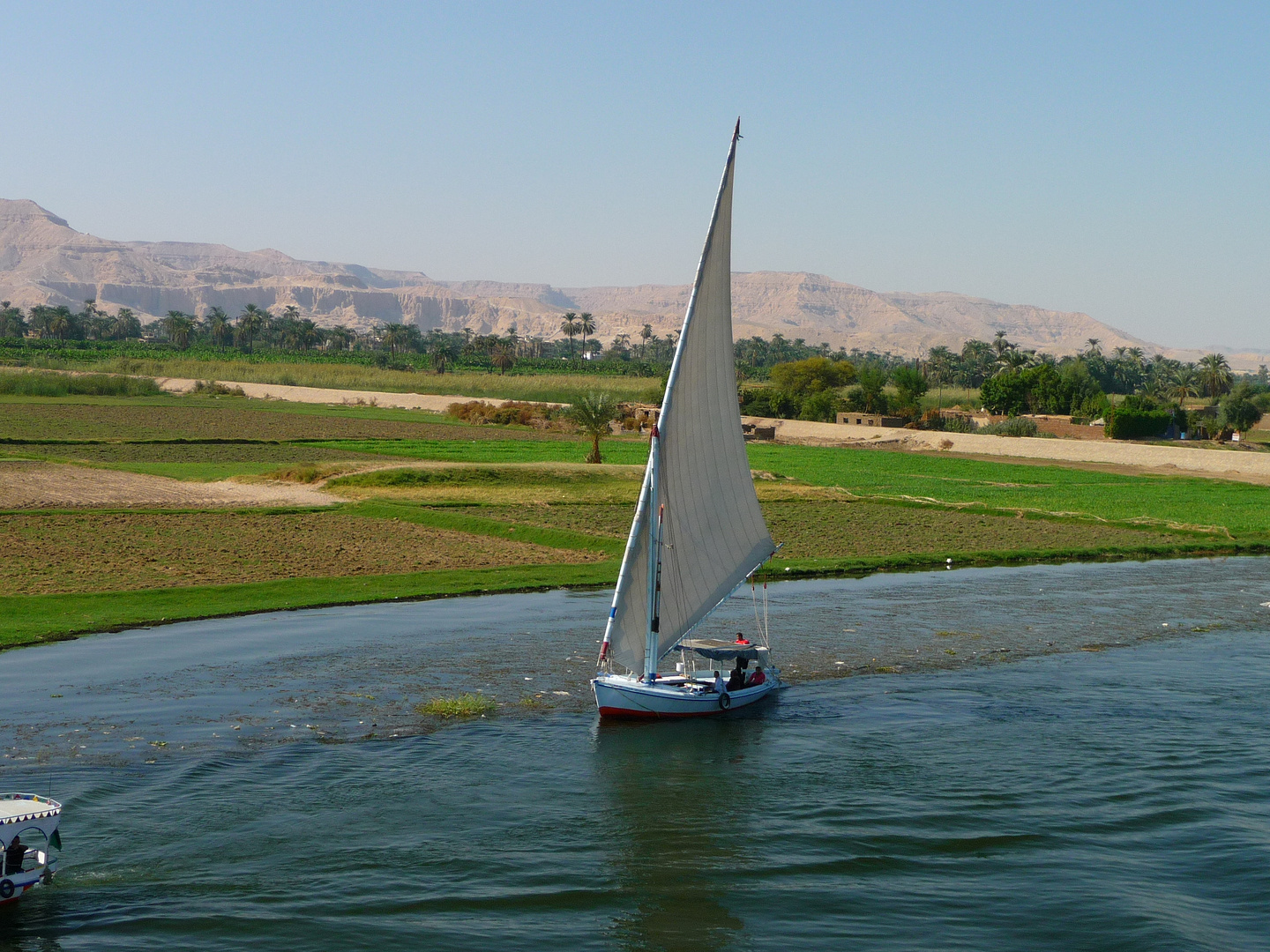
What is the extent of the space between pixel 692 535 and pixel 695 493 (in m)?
0.99

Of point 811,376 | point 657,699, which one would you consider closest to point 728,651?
point 657,699

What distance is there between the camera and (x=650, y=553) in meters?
26.6

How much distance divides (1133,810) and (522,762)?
11590 mm

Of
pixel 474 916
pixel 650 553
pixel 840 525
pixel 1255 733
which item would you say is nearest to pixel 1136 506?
pixel 840 525

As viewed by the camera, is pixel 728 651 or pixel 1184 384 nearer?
pixel 728 651

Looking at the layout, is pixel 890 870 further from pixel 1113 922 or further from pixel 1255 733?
pixel 1255 733

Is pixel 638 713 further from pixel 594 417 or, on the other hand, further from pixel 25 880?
pixel 594 417

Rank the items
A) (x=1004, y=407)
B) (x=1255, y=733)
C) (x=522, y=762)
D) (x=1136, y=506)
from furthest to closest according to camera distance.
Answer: (x=1004, y=407) → (x=1136, y=506) → (x=1255, y=733) → (x=522, y=762)

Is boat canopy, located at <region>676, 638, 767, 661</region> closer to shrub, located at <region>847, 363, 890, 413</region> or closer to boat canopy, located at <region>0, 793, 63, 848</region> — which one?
boat canopy, located at <region>0, 793, 63, 848</region>

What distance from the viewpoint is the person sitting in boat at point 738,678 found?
28.0m

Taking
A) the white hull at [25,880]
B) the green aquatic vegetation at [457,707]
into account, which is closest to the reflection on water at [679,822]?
the green aquatic vegetation at [457,707]

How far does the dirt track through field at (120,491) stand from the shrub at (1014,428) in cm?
8097

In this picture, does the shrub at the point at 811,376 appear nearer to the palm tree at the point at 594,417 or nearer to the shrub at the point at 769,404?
the shrub at the point at 769,404

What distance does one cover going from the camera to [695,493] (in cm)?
2780
